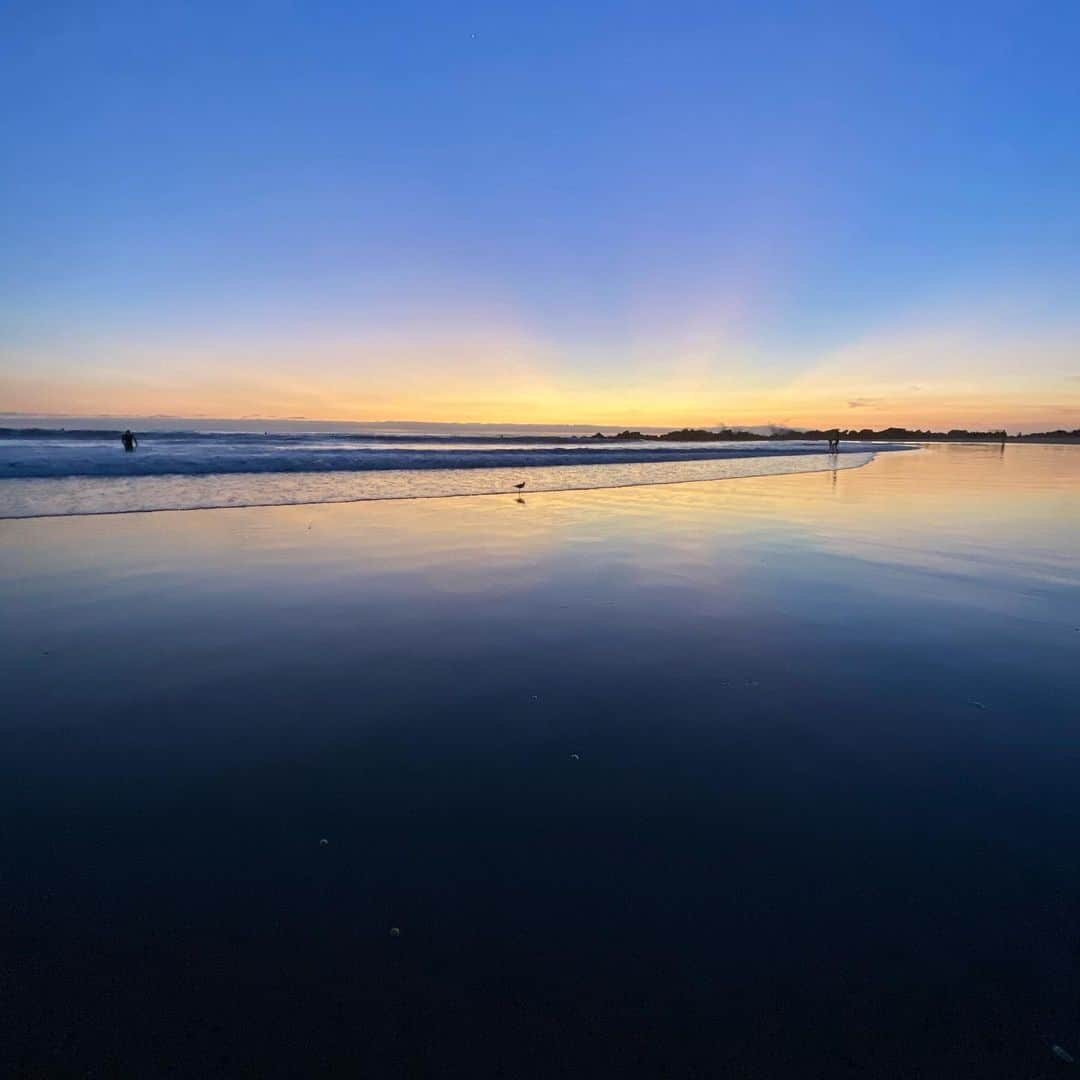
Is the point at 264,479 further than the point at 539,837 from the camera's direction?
Yes

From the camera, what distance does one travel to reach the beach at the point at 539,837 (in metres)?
1.88

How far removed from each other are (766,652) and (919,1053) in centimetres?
338

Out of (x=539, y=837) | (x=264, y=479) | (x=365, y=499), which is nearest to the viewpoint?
(x=539, y=837)

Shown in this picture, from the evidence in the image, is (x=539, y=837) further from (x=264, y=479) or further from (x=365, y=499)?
(x=264, y=479)

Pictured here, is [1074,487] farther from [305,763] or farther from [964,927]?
[305,763]

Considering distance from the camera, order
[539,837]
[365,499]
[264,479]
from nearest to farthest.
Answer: [539,837] → [365,499] → [264,479]

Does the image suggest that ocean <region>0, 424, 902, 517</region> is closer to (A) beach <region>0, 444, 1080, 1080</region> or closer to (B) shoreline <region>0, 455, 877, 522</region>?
(B) shoreline <region>0, 455, 877, 522</region>

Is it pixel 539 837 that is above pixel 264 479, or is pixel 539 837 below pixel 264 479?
below

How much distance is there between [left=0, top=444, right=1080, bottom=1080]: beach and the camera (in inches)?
74.1

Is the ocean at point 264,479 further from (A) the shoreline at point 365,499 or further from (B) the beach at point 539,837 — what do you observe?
(B) the beach at point 539,837

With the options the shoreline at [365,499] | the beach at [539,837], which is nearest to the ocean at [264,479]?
the shoreline at [365,499]

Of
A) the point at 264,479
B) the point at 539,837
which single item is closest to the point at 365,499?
the point at 264,479

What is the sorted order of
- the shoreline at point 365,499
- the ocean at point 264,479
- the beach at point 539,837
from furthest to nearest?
the ocean at point 264,479 → the shoreline at point 365,499 → the beach at point 539,837

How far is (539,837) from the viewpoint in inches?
107
